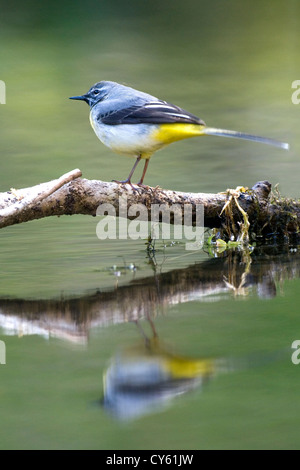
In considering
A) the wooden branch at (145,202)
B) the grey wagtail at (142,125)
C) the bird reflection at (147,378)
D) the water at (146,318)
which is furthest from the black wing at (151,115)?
the bird reflection at (147,378)

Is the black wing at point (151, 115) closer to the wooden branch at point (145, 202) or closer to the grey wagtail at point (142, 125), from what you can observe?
the grey wagtail at point (142, 125)

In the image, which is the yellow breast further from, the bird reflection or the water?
the bird reflection

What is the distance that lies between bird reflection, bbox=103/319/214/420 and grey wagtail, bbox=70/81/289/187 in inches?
67.1

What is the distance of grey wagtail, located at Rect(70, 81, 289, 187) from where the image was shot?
429cm

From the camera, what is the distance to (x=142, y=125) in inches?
174

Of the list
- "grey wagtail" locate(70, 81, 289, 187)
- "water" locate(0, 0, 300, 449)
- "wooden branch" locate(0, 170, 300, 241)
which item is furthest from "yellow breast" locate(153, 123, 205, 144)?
"water" locate(0, 0, 300, 449)

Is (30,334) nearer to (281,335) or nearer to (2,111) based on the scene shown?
(281,335)

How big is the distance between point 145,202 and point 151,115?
567 millimetres

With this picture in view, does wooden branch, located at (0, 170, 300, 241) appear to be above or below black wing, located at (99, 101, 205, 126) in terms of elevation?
below

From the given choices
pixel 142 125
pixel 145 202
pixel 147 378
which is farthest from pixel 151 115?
pixel 147 378

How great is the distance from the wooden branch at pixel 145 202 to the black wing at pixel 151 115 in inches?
15.9

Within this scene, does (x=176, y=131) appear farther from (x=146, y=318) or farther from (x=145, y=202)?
(x=146, y=318)

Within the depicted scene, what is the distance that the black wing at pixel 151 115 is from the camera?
430cm

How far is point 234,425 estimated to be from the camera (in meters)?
2.23
